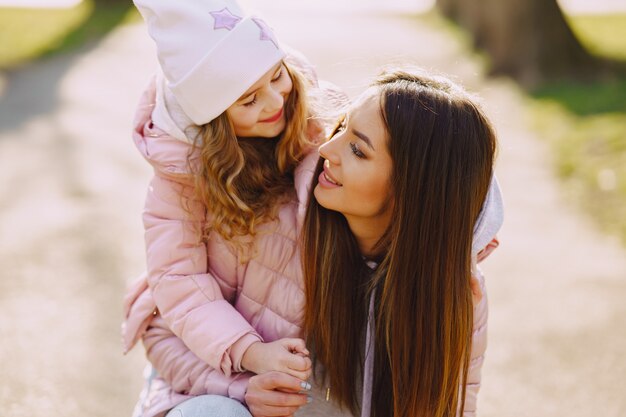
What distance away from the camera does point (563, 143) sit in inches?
222

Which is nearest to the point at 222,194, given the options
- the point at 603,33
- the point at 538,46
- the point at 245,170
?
the point at 245,170

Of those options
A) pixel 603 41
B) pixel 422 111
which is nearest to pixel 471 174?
pixel 422 111

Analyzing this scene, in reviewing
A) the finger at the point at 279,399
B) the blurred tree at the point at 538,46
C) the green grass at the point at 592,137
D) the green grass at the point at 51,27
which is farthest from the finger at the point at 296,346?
the green grass at the point at 51,27

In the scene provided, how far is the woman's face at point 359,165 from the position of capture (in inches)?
78.4

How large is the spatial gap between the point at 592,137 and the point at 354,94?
1.85m

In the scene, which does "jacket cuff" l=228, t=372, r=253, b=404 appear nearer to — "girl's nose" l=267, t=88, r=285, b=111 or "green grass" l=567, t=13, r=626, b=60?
"girl's nose" l=267, t=88, r=285, b=111

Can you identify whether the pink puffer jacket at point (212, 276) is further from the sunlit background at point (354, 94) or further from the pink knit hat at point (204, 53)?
the sunlit background at point (354, 94)

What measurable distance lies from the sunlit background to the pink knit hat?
0.40 m

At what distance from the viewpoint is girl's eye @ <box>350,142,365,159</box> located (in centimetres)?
200

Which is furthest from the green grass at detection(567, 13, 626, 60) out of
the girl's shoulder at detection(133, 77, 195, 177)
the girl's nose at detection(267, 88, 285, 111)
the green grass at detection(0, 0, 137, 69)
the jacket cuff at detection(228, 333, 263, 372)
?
the jacket cuff at detection(228, 333, 263, 372)

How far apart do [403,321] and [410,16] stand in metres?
9.27

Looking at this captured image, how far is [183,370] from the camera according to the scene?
86.6 inches

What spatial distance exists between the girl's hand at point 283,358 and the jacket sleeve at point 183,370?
0.09m

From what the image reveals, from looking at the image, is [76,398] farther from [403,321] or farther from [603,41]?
[603,41]
